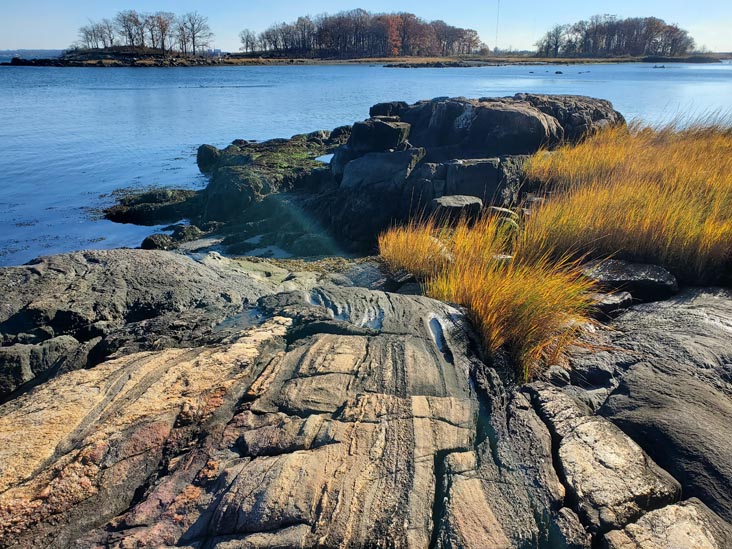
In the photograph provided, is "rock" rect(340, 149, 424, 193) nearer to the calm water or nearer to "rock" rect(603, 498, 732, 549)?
the calm water

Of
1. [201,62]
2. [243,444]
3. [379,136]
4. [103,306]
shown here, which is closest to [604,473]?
[243,444]

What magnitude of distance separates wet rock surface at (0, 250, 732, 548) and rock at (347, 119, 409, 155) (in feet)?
28.1

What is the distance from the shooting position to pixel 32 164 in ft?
53.5

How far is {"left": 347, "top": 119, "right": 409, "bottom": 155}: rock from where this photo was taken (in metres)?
11.8

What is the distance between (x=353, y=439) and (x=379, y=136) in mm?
10325

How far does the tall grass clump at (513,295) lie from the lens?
12.1 ft

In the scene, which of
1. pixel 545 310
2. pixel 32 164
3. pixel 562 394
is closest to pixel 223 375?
pixel 562 394

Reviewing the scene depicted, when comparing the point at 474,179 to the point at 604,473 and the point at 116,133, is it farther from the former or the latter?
the point at 116,133

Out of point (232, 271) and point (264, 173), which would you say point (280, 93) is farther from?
point (232, 271)

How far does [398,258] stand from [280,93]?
115 feet

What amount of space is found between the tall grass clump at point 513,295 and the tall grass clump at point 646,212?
681 millimetres

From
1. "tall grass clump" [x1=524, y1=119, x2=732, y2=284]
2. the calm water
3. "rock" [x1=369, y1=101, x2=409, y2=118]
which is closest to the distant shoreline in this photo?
the calm water

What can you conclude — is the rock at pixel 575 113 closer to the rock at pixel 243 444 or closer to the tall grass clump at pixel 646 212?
the tall grass clump at pixel 646 212

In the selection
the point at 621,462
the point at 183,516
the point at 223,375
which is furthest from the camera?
the point at 223,375
